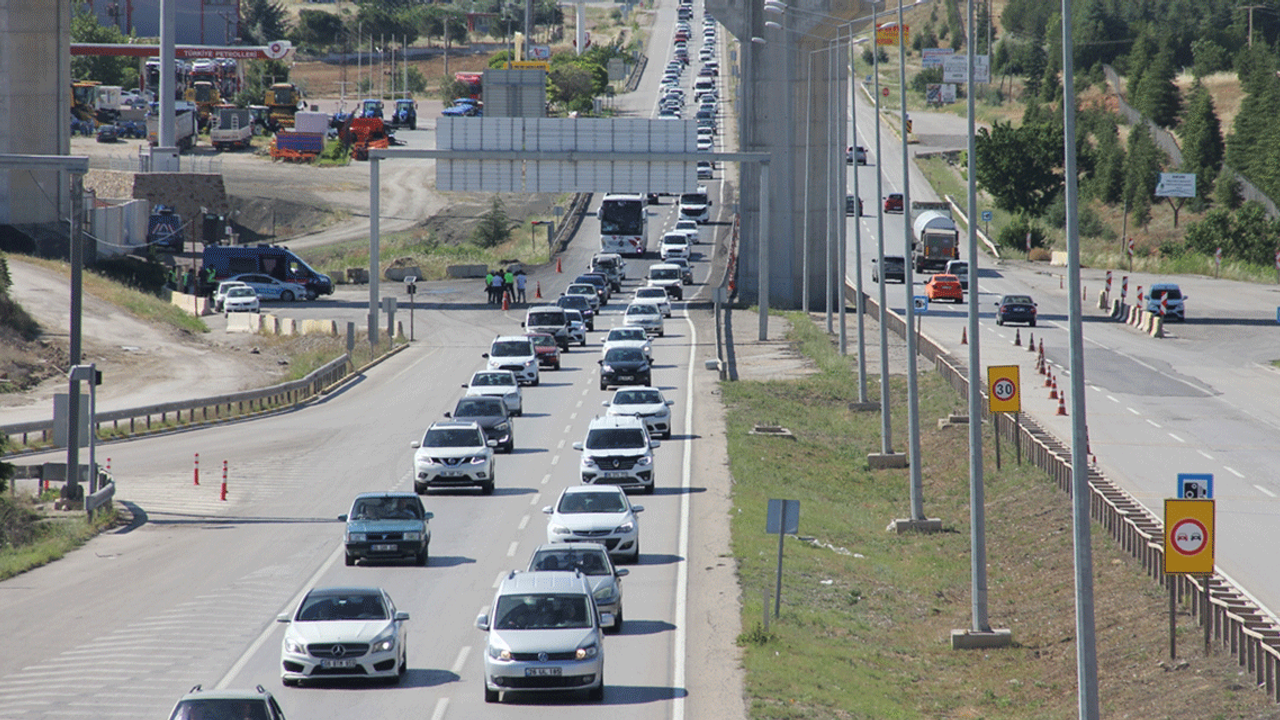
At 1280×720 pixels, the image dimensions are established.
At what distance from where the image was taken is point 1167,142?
137750mm

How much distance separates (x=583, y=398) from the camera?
4988 centimetres

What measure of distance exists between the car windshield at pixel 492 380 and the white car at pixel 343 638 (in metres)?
26.1

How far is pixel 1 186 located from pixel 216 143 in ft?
190

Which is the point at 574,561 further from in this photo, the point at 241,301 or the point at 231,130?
the point at 231,130

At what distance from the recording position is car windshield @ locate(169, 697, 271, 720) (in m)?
14.6

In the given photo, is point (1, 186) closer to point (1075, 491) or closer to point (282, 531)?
point (282, 531)

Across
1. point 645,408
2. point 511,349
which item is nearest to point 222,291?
point 511,349

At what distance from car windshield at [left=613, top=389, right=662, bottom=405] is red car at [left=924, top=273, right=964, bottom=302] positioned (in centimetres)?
4283

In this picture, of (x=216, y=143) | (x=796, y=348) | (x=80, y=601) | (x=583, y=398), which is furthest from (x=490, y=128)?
(x=216, y=143)

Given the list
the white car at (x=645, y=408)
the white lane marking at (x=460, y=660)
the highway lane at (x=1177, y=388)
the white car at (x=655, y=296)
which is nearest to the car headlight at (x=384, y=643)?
the white lane marking at (x=460, y=660)

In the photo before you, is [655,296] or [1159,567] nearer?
[1159,567]

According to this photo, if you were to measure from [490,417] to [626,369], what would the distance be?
36.9 ft

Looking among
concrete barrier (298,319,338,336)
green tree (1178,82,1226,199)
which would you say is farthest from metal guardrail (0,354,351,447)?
green tree (1178,82,1226,199)

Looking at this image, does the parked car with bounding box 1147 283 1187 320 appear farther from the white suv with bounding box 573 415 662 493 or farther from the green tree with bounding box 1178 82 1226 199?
the green tree with bounding box 1178 82 1226 199
